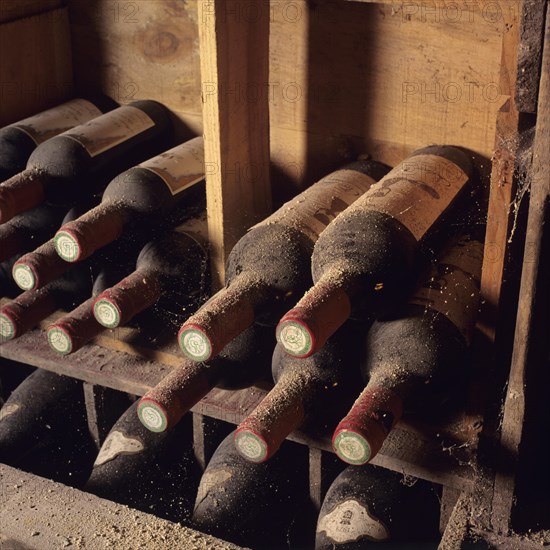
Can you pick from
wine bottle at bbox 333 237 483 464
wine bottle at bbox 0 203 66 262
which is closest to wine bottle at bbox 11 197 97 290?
wine bottle at bbox 0 203 66 262

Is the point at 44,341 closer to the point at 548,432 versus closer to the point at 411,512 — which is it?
the point at 411,512

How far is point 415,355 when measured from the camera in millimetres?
982

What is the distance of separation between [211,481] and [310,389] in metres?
0.25

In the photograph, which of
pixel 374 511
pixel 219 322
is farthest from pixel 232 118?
pixel 374 511

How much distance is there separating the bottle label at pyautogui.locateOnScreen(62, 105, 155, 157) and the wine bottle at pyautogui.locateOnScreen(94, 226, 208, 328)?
20cm

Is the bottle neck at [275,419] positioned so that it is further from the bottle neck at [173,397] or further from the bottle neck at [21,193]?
the bottle neck at [21,193]

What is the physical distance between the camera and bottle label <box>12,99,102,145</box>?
141 cm

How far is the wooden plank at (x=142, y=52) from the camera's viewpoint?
1478 millimetres

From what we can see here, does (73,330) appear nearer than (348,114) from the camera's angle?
Yes

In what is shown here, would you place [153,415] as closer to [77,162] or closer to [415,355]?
[415,355]

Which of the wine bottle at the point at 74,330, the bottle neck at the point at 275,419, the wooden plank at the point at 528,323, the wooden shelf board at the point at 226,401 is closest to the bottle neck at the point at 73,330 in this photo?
the wine bottle at the point at 74,330

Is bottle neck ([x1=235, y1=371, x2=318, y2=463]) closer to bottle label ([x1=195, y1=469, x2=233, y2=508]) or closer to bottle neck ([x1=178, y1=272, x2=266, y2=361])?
bottle neck ([x1=178, y1=272, x2=266, y2=361])

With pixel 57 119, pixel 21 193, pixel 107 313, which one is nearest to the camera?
pixel 107 313

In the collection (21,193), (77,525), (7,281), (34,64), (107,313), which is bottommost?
(77,525)
